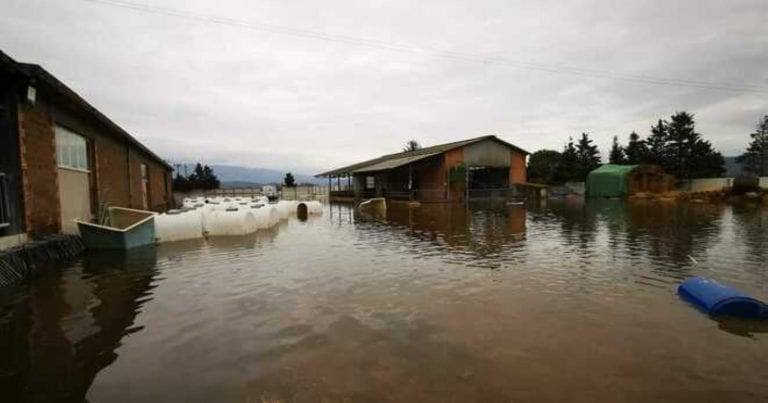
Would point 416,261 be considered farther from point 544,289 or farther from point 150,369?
point 150,369

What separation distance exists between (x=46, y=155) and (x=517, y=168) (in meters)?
35.2

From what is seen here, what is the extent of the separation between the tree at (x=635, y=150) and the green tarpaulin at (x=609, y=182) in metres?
15.2

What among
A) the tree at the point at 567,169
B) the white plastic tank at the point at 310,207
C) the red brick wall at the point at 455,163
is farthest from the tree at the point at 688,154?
the white plastic tank at the point at 310,207

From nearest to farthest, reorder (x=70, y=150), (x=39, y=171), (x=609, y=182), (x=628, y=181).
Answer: (x=39, y=171), (x=70, y=150), (x=628, y=181), (x=609, y=182)

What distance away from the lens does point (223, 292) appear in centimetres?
697

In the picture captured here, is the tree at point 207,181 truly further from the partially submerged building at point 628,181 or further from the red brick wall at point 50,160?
the partially submerged building at point 628,181

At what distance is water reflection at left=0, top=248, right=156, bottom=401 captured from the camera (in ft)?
12.8

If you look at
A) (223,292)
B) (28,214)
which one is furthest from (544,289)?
(28,214)

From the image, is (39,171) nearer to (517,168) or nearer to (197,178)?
(517,168)

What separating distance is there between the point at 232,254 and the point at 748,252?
40.8ft

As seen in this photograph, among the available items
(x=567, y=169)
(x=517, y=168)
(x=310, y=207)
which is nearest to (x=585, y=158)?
(x=567, y=169)

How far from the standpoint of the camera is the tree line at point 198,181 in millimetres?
54656

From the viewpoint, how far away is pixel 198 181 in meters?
57.7

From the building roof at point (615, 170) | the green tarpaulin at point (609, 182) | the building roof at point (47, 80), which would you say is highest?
the building roof at point (47, 80)
